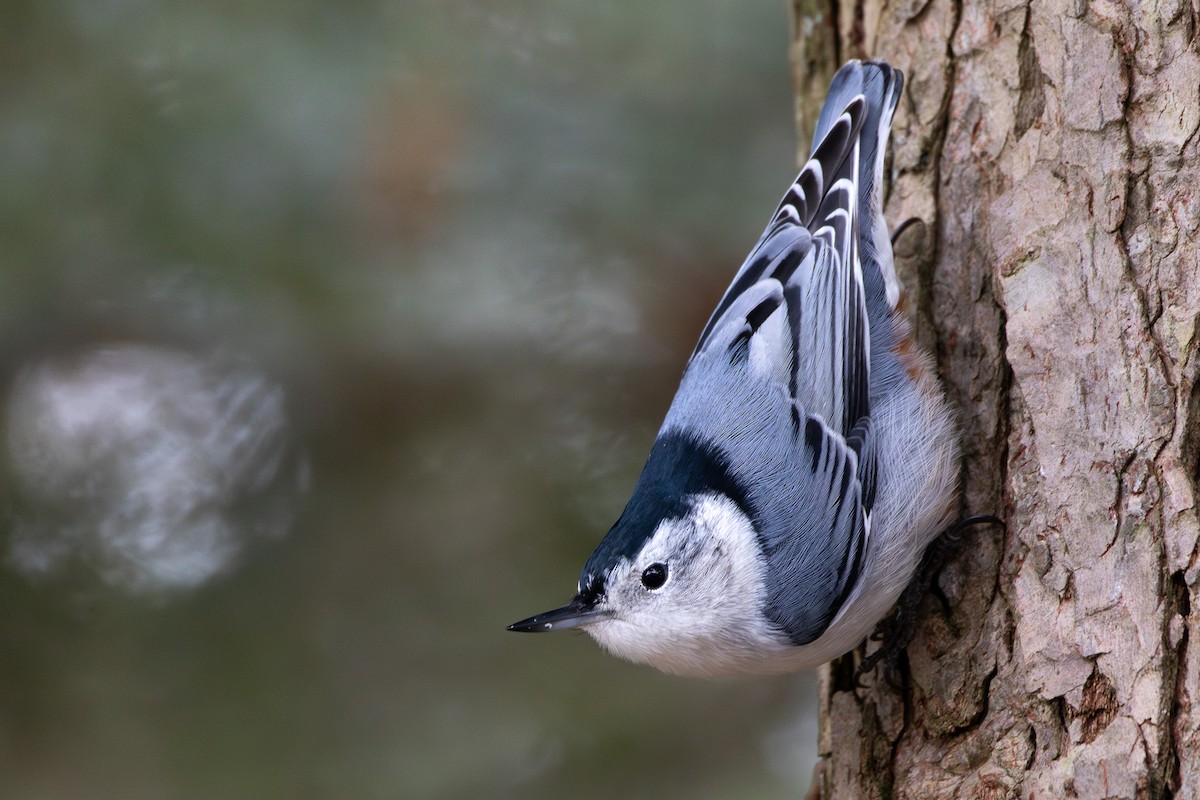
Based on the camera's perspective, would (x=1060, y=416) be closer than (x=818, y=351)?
Yes

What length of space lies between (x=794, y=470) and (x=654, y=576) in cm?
28

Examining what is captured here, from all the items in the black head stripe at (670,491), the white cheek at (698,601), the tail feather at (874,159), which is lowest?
the white cheek at (698,601)

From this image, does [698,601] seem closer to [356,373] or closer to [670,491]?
[670,491]

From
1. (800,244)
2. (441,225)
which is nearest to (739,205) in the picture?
(800,244)

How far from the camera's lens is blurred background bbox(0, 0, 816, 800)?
203 centimetres

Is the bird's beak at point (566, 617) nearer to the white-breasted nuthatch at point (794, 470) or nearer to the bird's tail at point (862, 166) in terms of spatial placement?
the white-breasted nuthatch at point (794, 470)

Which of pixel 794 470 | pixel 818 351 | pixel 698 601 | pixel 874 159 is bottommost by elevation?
pixel 698 601

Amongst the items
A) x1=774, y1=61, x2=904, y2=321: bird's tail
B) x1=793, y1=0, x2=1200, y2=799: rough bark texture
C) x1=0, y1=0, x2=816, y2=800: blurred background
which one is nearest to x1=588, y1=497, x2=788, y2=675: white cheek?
x1=793, y1=0, x2=1200, y2=799: rough bark texture

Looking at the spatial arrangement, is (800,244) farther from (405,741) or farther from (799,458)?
(405,741)

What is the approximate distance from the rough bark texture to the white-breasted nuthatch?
87mm

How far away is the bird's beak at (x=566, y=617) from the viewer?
5.58 ft

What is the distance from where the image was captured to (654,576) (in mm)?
1746

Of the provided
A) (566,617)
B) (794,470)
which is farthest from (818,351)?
(566,617)

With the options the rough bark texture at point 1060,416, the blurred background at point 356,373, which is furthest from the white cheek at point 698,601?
the blurred background at point 356,373
